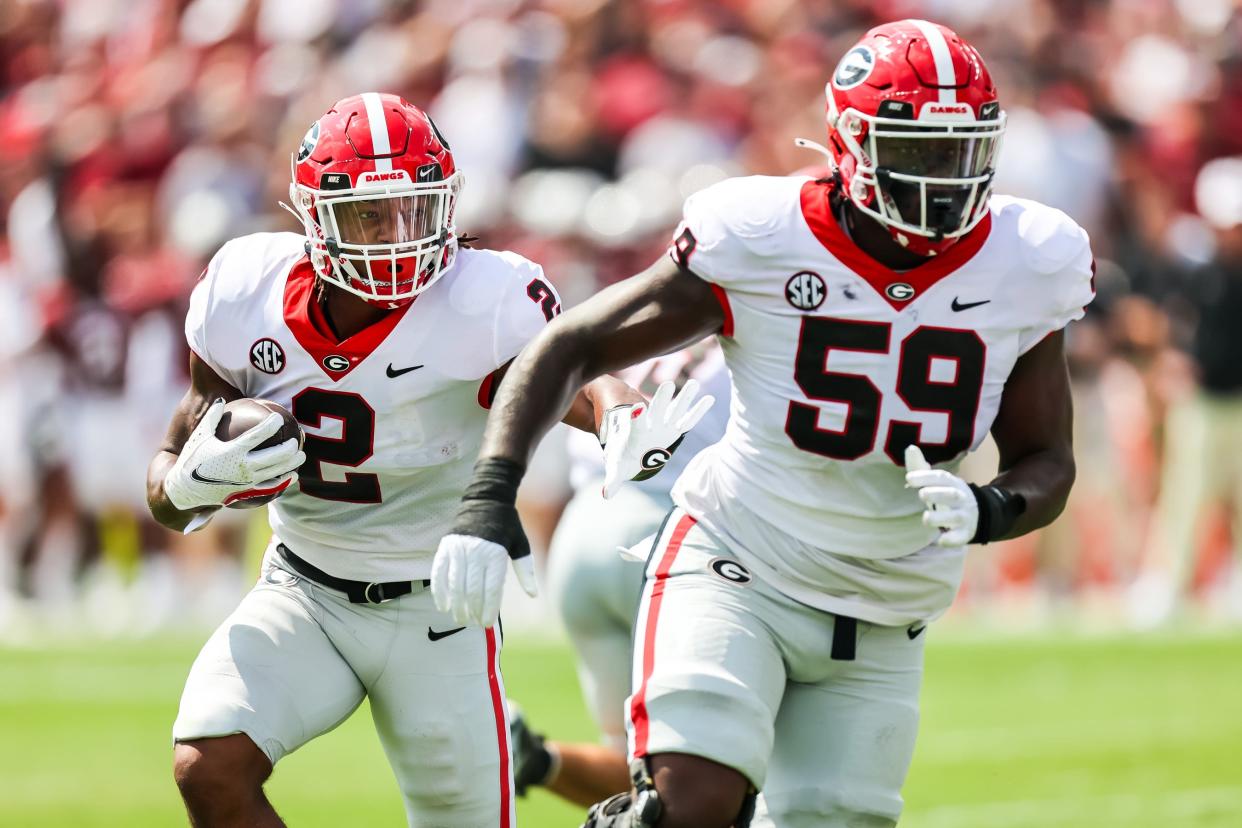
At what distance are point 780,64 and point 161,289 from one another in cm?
Result: 388

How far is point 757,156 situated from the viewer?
1072 cm

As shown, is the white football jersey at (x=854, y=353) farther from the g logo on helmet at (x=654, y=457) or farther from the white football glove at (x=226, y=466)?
the white football glove at (x=226, y=466)

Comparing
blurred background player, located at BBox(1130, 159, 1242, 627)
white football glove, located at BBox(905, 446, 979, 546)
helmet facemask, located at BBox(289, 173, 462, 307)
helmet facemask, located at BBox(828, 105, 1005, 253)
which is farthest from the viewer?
blurred background player, located at BBox(1130, 159, 1242, 627)

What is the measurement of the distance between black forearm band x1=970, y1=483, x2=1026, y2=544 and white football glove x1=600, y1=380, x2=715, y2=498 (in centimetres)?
56

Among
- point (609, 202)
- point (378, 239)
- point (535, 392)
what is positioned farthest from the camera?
point (609, 202)

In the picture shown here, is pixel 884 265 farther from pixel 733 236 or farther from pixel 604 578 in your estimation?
pixel 604 578

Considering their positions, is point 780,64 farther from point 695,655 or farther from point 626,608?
point 695,655

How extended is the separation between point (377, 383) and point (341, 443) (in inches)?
6.0

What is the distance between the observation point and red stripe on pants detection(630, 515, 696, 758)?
3.53 metres

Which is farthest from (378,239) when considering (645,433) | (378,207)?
(645,433)

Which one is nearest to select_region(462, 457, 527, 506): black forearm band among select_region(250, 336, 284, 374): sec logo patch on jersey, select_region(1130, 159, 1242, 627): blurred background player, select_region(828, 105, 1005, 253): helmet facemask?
select_region(250, 336, 284, 374): sec logo patch on jersey

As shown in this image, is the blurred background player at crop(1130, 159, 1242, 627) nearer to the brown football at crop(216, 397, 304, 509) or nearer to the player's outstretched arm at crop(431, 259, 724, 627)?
the player's outstretched arm at crop(431, 259, 724, 627)

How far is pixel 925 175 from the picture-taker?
12.0ft

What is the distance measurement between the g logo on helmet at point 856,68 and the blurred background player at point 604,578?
3.62 feet
